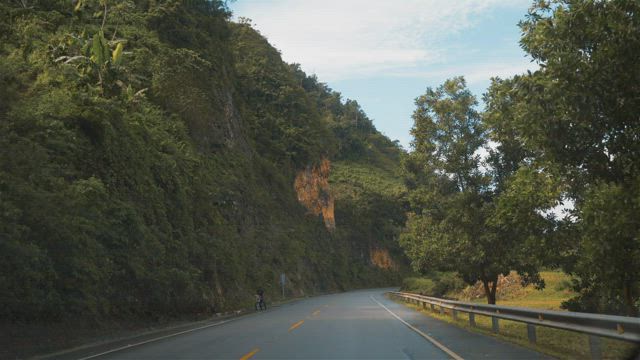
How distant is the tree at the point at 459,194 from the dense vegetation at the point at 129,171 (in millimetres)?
10918

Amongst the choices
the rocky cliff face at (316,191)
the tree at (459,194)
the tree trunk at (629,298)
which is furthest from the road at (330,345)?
the rocky cliff face at (316,191)

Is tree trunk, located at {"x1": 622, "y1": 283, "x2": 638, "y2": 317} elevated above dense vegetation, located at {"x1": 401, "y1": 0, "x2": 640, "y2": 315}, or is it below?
below

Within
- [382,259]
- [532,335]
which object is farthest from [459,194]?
[382,259]

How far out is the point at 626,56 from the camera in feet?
30.2

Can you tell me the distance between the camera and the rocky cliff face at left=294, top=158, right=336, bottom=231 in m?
76.9

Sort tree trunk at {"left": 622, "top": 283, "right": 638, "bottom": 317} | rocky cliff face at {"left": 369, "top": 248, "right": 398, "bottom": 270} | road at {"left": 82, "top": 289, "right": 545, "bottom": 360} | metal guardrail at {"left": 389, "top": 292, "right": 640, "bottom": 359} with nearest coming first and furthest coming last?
1. metal guardrail at {"left": 389, "top": 292, "right": 640, "bottom": 359}
2. road at {"left": 82, "top": 289, "right": 545, "bottom": 360}
3. tree trunk at {"left": 622, "top": 283, "right": 638, "bottom": 317}
4. rocky cliff face at {"left": 369, "top": 248, "right": 398, "bottom": 270}

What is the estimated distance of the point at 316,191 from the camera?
263ft

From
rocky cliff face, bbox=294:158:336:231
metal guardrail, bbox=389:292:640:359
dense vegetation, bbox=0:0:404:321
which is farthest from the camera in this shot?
rocky cliff face, bbox=294:158:336:231

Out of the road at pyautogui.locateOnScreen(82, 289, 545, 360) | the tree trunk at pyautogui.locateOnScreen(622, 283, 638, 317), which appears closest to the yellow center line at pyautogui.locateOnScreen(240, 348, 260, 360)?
the road at pyautogui.locateOnScreen(82, 289, 545, 360)

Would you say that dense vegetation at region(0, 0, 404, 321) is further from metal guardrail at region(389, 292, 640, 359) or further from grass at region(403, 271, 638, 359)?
grass at region(403, 271, 638, 359)

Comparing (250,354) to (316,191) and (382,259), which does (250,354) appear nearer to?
(316,191)

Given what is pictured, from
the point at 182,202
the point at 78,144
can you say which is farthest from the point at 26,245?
the point at 182,202

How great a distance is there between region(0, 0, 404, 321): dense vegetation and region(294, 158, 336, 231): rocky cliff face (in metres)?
7.98

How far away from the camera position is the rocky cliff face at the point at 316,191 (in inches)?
3029
